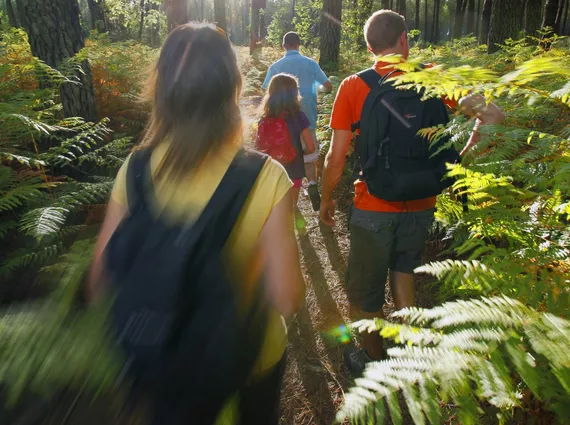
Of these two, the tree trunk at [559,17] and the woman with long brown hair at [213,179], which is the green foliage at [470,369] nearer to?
the woman with long brown hair at [213,179]

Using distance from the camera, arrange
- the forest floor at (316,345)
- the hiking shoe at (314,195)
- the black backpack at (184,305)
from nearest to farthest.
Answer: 1. the forest floor at (316,345)
2. the black backpack at (184,305)
3. the hiking shoe at (314,195)

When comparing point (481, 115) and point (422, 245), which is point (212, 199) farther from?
point (422, 245)

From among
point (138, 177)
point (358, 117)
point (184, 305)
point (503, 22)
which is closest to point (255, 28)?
point (503, 22)

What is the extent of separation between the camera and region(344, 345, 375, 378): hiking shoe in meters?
3.06

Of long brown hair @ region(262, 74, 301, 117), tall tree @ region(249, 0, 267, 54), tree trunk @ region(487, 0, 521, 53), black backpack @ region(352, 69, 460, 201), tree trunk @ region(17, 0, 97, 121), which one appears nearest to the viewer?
black backpack @ region(352, 69, 460, 201)

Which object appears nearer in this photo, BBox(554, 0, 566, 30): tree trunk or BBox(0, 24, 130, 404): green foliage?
BBox(0, 24, 130, 404): green foliage

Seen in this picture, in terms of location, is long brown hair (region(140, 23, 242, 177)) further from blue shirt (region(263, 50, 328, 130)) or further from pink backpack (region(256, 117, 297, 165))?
blue shirt (region(263, 50, 328, 130))

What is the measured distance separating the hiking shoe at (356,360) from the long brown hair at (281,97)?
2.76m

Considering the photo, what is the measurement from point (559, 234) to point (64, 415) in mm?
2149

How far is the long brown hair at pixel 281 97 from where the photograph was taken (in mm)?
4625

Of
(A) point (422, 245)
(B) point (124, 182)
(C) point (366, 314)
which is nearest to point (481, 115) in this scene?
(A) point (422, 245)

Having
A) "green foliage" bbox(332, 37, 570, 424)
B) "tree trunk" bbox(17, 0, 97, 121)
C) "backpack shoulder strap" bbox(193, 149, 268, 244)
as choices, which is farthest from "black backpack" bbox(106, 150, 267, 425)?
"tree trunk" bbox(17, 0, 97, 121)

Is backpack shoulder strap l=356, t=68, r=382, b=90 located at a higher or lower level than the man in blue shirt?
higher

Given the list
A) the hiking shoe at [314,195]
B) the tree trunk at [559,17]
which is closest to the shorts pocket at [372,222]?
the hiking shoe at [314,195]
